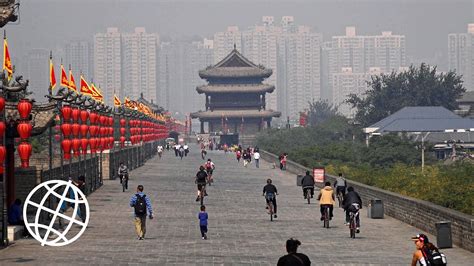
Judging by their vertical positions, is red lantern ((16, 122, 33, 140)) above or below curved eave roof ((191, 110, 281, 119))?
below

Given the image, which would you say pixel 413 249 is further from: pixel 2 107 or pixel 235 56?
pixel 235 56

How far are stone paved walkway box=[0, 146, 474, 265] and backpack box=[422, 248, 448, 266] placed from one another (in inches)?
230

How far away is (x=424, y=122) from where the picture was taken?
314ft

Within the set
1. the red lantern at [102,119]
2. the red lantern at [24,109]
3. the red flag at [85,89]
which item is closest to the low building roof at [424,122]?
the red lantern at [102,119]

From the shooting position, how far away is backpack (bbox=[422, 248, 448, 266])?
16766mm

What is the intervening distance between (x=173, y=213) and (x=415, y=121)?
6170cm

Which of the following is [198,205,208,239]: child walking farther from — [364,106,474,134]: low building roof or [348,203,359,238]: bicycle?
[364,106,474,134]: low building roof

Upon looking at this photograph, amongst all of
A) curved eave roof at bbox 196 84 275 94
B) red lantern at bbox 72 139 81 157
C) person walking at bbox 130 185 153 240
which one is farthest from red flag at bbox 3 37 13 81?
curved eave roof at bbox 196 84 275 94

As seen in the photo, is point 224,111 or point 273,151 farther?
point 224,111

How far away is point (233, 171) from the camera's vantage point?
237ft

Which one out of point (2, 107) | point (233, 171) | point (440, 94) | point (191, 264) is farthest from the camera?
point (440, 94)

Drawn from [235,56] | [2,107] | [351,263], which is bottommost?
[351,263]

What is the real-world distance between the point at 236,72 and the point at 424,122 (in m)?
61.2

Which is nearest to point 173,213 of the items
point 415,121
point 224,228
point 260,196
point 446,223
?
point 224,228
